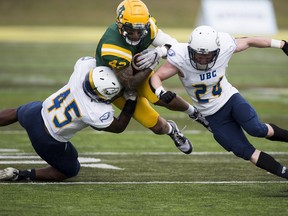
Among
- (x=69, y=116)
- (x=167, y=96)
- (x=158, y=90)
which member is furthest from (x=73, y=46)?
(x=167, y=96)

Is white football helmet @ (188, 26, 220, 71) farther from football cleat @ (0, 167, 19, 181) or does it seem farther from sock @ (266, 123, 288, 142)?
football cleat @ (0, 167, 19, 181)

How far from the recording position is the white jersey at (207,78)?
7.34 metres

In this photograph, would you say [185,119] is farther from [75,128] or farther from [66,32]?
[66,32]

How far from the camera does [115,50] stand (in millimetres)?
7391

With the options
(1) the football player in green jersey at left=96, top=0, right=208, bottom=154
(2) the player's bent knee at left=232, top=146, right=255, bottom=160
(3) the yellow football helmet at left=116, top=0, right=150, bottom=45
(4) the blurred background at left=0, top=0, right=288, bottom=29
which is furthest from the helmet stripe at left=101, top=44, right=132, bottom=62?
(4) the blurred background at left=0, top=0, right=288, bottom=29

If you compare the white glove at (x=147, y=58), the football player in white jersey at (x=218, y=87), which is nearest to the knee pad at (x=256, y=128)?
the football player in white jersey at (x=218, y=87)

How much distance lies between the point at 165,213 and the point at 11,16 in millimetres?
31800

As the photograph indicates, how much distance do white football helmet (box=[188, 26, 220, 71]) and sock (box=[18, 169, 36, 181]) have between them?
1.76 m

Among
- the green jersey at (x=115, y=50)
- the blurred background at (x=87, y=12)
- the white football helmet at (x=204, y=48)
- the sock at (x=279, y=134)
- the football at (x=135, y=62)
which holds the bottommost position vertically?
the blurred background at (x=87, y=12)

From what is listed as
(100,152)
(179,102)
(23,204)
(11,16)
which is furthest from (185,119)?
(11,16)

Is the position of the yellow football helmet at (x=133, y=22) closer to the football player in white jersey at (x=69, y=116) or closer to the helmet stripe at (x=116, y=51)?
the helmet stripe at (x=116, y=51)

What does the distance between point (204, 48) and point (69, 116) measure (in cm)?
130

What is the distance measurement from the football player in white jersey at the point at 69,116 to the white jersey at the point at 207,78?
0.56 metres

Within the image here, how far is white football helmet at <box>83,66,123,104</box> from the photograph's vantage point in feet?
23.4
